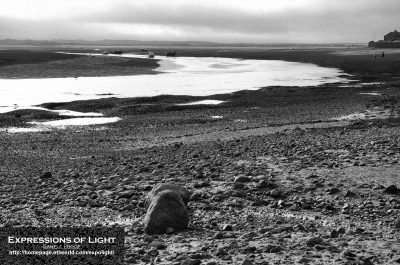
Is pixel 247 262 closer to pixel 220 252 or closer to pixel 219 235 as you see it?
pixel 220 252

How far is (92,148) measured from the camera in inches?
679

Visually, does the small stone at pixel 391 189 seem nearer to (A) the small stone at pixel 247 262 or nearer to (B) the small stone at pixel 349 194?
(B) the small stone at pixel 349 194

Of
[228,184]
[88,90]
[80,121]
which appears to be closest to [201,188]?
[228,184]

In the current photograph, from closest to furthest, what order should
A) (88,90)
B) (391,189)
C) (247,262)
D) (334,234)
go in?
(247,262) < (334,234) < (391,189) < (88,90)

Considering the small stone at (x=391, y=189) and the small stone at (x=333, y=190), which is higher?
the small stone at (x=391, y=189)

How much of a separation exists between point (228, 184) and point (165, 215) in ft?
10.1

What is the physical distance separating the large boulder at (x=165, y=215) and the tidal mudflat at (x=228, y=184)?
172mm

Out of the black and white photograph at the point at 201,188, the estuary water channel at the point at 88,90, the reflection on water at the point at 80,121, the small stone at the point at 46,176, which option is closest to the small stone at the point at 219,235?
the black and white photograph at the point at 201,188

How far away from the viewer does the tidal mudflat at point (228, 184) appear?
23.5 feet

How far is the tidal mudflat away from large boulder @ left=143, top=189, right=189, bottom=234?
172mm

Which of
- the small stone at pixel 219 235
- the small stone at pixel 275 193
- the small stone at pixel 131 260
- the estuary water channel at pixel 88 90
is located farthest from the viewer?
the estuary water channel at pixel 88 90

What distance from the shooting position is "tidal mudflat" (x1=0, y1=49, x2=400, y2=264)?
7.16 meters

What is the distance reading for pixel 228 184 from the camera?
1078 centimetres

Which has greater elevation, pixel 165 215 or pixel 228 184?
pixel 165 215
